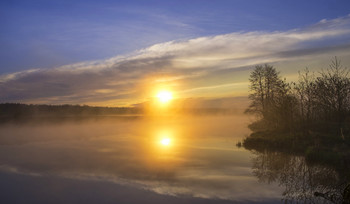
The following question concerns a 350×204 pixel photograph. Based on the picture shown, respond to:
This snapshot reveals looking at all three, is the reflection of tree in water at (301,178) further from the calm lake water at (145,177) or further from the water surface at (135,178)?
the water surface at (135,178)

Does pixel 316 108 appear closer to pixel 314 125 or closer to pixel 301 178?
pixel 314 125

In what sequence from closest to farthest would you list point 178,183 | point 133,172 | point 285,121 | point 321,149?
point 178,183, point 133,172, point 321,149, point 285,121

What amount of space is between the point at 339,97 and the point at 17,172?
2977 centimetres

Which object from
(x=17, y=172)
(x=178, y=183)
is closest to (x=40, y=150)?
(x=17, y=172)

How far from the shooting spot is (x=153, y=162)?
77.5 ft

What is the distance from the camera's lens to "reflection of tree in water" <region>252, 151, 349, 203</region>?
13.1 meters

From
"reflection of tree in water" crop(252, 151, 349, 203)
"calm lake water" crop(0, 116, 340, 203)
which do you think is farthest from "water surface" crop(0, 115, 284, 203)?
"reflection of tree in water" crop(252, 151, 349, 203)

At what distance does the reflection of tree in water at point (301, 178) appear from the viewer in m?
13.1

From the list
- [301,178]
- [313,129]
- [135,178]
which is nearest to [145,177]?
[135,178]

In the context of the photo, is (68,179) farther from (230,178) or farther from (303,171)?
(303,171)

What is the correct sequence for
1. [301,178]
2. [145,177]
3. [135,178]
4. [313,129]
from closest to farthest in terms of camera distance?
[301,178], [135,178], [145,177], [313,129]

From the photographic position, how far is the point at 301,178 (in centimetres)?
1669

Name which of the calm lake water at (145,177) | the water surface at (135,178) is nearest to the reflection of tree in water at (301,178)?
the calm lake water at (145,177)

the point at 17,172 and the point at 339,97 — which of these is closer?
the point at 17,172
